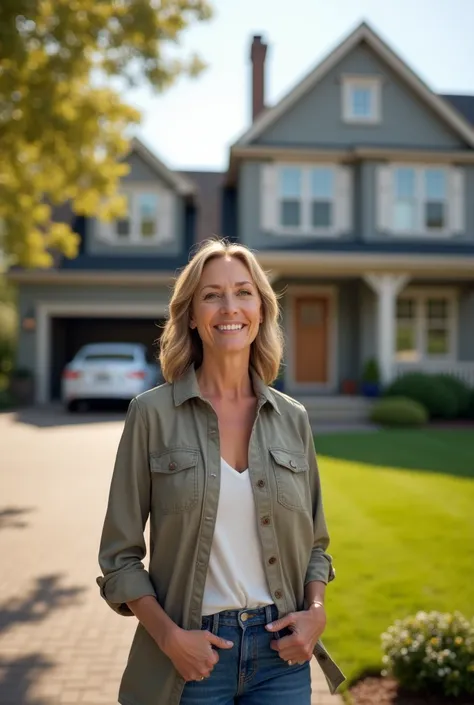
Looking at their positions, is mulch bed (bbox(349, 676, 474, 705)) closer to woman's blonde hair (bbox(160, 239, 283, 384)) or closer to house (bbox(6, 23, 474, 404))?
woman's blonde hair (bbox(160, 239, 283, 384))

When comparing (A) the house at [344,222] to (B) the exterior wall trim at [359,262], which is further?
(A) the house at [344,222]

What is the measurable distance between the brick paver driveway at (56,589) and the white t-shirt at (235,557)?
1.91 meters

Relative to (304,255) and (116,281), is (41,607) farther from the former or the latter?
(116,281)

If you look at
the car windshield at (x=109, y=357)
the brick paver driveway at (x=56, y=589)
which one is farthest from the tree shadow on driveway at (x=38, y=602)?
the car windshield at (x=109, y=357)

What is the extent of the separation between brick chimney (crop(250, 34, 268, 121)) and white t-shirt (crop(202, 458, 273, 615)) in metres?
20.7

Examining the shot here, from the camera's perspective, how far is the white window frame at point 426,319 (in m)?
19.2

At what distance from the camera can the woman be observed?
201cm

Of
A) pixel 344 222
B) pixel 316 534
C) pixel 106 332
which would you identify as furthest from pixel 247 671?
pixel 106 332

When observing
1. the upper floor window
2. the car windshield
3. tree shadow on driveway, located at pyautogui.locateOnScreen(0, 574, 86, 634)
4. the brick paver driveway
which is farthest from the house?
tree shadow on driveway, located at pyautogui.locateOnScreen(0, 574, 86, 634)

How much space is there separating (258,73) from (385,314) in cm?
925

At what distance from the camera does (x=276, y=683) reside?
2074mm

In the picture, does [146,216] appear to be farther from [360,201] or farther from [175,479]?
[175,479]

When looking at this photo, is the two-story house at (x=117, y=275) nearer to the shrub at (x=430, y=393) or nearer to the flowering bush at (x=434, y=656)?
the shrub at (x=430, y=393)

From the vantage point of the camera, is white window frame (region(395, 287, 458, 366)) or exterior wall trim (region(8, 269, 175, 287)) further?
white window frame (region(395, 287, 458, 366))
